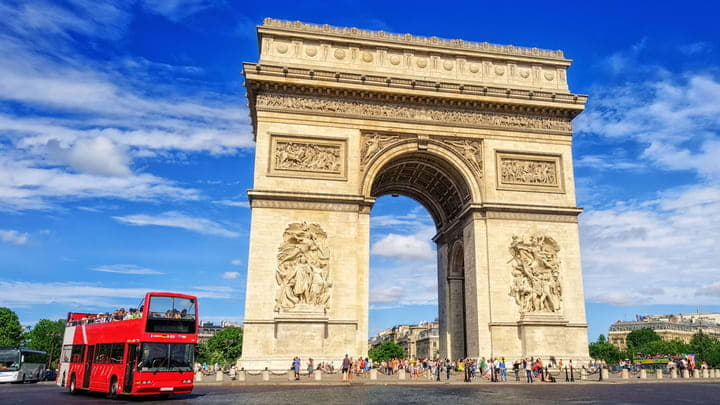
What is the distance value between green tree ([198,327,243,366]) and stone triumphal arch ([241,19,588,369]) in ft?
171

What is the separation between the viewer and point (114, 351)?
15.9 m

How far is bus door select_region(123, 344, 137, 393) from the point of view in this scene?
48.7ft

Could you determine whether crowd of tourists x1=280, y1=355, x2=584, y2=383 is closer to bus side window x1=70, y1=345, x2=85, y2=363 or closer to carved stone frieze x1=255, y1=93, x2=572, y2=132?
bus side window x1=70, y1=345, x2=85, y2=363

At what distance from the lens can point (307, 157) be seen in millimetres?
26000

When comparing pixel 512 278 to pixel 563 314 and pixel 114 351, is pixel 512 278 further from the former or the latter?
pixel 114 351

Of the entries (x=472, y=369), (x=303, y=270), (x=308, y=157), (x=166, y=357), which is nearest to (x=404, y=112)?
(x=308, y=157)

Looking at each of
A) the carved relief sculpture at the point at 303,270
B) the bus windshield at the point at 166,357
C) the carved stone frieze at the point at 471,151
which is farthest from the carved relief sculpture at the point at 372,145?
the bus windshield at the point at 166,357

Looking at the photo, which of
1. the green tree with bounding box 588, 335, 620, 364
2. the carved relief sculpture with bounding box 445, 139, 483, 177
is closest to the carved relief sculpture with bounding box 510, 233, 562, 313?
the carved relief sculpture with bounding box 445, 139, 483, 177

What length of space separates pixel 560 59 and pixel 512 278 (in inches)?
478

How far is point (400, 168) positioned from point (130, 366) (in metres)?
18.5

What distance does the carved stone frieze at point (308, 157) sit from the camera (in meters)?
25.6

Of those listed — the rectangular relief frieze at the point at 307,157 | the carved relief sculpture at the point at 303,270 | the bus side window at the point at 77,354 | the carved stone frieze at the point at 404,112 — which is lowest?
the bus side window at the point at 77,354

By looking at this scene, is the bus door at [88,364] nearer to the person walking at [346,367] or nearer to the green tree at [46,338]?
the person walking at [346,367]

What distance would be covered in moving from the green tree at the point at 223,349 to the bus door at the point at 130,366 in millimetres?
59547
